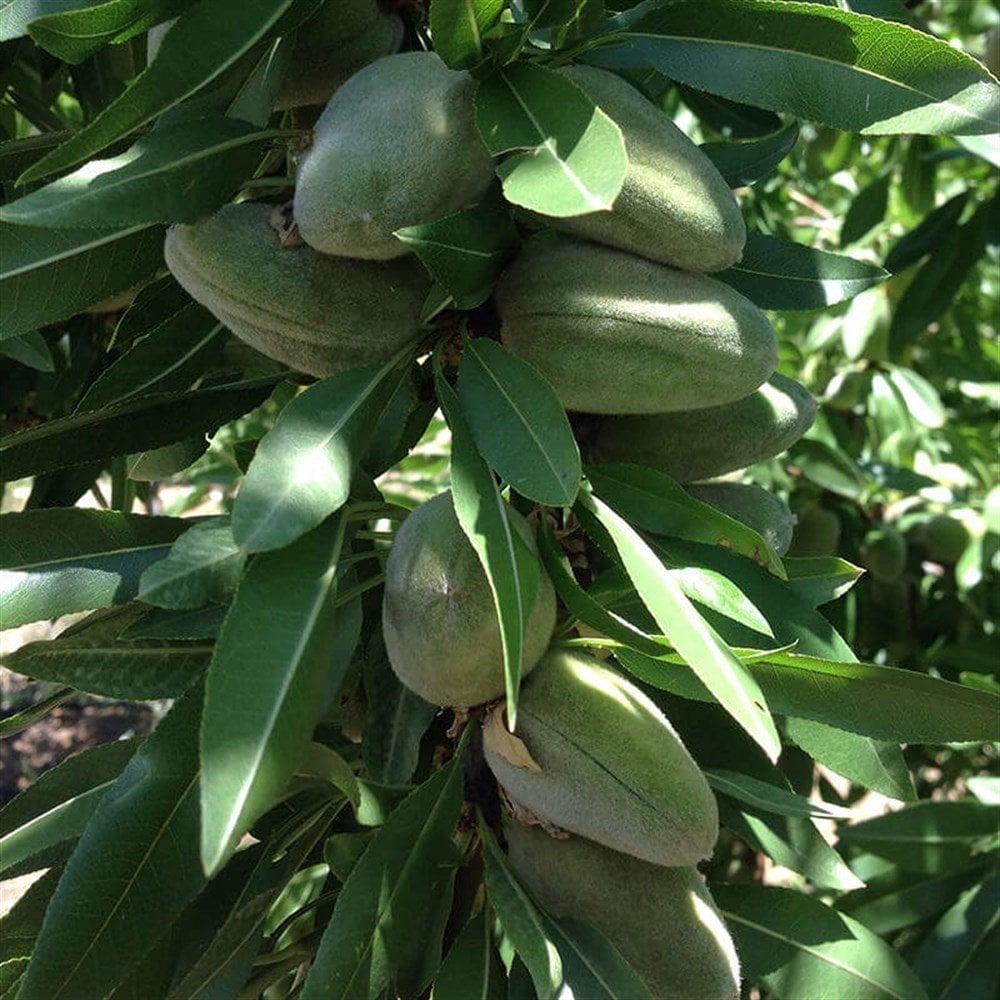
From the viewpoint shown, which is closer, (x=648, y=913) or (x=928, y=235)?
(x=648, y=913)

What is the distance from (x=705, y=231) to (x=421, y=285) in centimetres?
21

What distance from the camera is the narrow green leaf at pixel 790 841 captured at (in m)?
1.15

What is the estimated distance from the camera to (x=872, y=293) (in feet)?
8.09

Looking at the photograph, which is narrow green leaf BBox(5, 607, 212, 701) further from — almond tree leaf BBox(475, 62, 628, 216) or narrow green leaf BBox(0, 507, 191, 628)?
almond tree leaf BBox(475, 62, 628, 216)

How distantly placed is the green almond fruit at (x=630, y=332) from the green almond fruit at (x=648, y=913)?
13.7 inches

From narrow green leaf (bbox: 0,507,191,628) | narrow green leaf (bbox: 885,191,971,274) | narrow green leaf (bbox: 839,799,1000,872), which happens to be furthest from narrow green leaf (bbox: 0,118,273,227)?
narrow green leaf (bbox: 885,191,971,274)

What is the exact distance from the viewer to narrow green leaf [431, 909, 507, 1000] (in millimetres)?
908

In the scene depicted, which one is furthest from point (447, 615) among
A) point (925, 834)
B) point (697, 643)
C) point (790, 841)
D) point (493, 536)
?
point (925, 834)

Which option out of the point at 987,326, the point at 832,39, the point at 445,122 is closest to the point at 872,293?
the point at 987,326

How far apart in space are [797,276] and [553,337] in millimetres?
322

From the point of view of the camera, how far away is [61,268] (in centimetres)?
89

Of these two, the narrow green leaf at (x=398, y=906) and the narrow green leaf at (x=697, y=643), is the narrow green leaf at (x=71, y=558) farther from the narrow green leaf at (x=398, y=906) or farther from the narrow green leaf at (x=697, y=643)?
the narrow green leaf at (x=697, y=643)

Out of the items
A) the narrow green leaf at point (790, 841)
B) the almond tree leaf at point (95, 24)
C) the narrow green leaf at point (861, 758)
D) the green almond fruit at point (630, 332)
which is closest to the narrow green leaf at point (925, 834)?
the narrow green leaf at point (790, 841)

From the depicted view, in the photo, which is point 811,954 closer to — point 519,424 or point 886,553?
point 519,424
